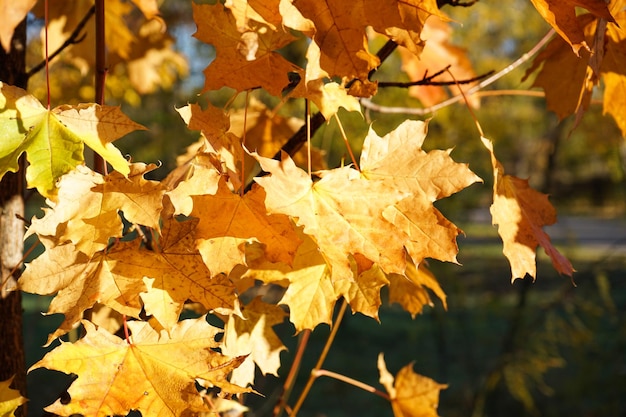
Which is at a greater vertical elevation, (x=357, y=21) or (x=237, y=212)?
(x=357, y=21)

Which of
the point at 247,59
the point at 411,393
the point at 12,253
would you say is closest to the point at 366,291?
the point at 247,59

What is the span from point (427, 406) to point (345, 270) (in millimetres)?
509

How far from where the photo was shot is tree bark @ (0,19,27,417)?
33.8 inches

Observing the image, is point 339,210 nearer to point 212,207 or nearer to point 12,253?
point 212,207

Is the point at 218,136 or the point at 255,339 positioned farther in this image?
the point at 255,339

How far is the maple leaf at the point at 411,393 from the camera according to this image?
102 centimetres

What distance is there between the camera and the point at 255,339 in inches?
32.0

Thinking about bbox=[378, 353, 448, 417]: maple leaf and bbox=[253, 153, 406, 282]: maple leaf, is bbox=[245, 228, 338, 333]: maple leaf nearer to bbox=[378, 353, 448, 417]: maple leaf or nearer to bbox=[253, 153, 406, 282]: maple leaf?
bbox=[253, 153, 406, 282]: maple leaf

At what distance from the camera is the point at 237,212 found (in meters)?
0.63

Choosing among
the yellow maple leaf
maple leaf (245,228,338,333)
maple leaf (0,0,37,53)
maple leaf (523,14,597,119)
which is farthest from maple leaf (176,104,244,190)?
the yellow maple leaf

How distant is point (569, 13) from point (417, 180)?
0.21 meters

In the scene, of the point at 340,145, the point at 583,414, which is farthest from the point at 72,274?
the point at 583,414

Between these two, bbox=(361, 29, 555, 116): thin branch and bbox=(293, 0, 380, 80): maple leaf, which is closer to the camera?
bbox=(293, 0, 380, 80): maple leaf

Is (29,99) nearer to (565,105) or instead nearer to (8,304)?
(8,304)
